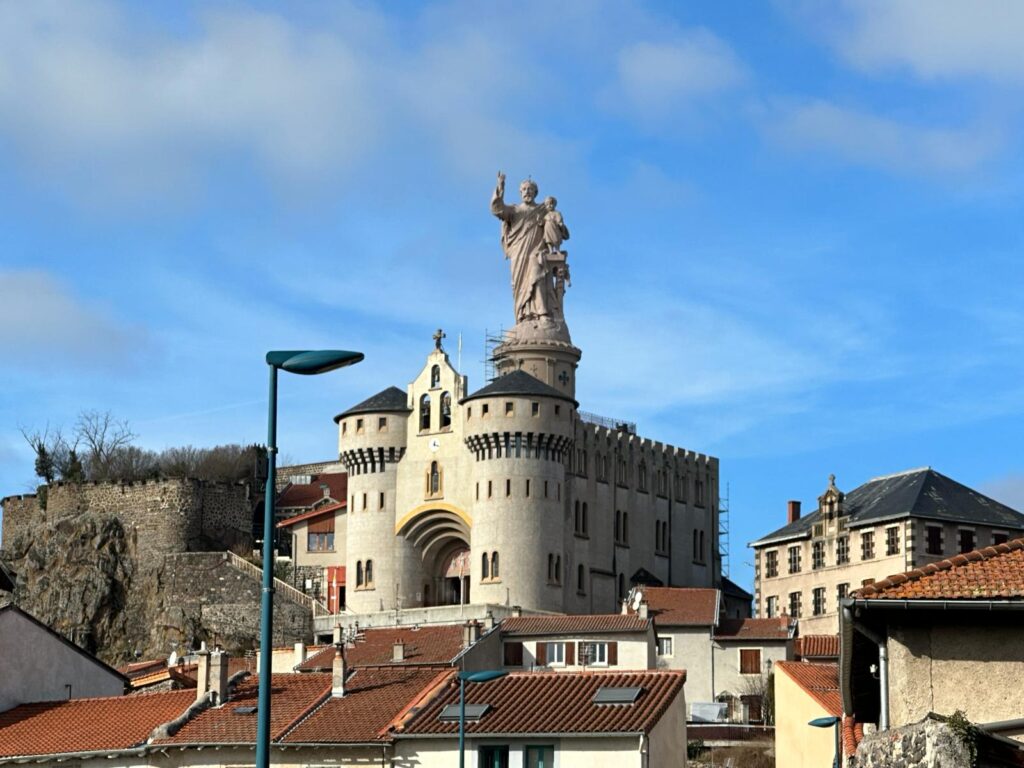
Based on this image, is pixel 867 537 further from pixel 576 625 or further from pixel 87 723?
pixel 87 723

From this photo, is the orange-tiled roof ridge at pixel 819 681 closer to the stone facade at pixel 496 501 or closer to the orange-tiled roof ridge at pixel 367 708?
the orange-tiled roof ridge at pixel 367 708

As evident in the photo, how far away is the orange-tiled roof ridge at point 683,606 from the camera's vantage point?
8144 centimetres

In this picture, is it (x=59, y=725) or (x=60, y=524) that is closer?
(x=59, y=725)

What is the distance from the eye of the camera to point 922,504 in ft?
284

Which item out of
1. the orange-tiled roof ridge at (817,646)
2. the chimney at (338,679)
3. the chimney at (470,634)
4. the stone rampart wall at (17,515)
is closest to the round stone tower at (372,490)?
the stone rampart wall at (17,515)

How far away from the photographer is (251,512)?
368ft

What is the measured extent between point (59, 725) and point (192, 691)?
11.5 feet

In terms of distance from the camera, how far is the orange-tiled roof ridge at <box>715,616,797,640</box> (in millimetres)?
80562

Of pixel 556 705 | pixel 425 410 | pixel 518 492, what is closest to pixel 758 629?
pixel 518 492

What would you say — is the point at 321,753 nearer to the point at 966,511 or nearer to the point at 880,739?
the point at 880,739

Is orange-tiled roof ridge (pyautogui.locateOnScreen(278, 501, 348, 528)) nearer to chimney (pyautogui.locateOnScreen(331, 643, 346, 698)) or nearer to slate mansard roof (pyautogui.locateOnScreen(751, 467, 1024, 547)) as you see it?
slate mansard roof (pyautogui.locateOnScreen(751, 467, 1024, 547))

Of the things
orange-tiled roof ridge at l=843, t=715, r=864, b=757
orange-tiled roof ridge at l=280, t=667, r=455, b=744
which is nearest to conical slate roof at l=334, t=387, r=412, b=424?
orange-tiled roof ridge at l=280, t=667, r=455, b=744

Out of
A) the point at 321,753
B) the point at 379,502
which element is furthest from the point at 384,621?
the point at 321,753

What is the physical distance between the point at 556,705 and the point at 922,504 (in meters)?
44.0
